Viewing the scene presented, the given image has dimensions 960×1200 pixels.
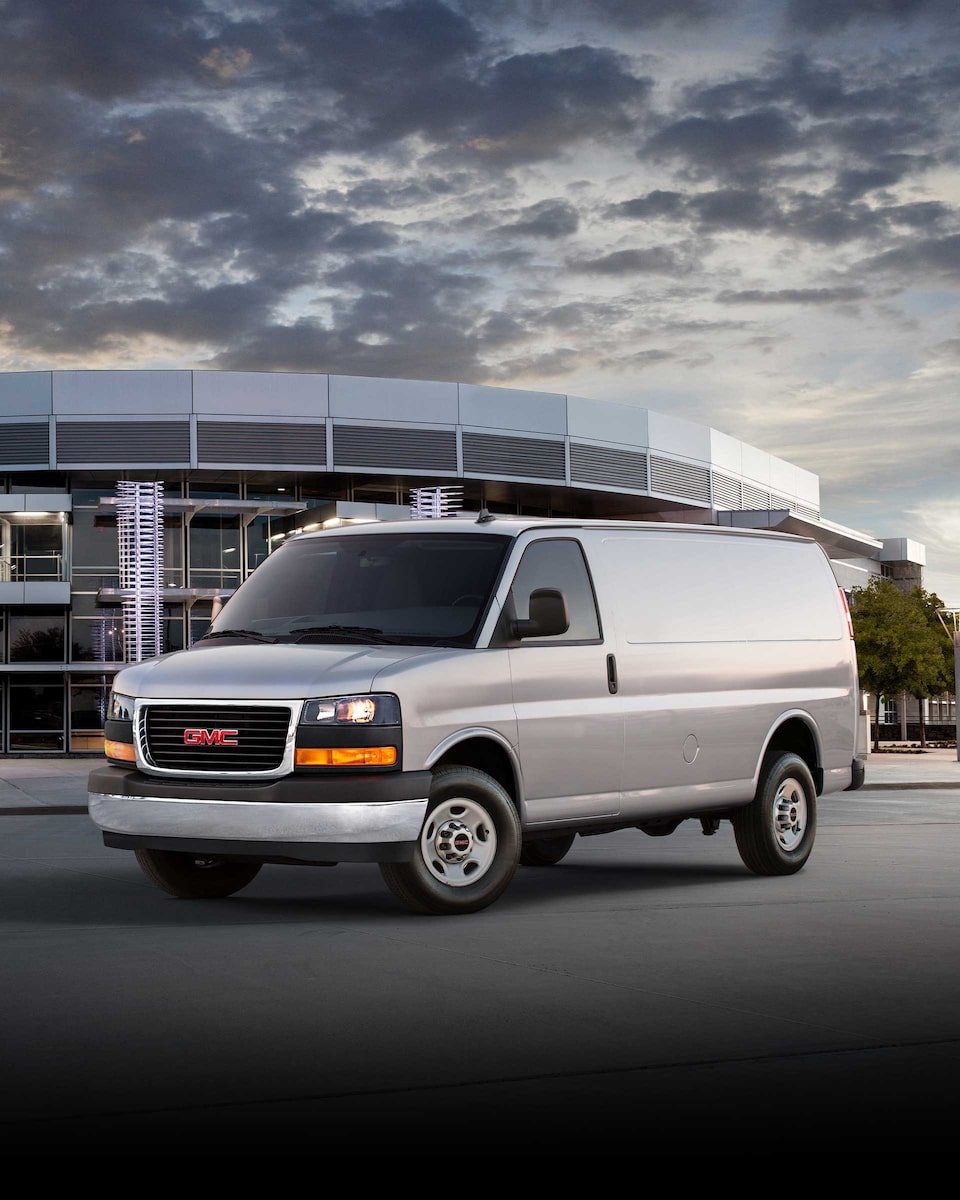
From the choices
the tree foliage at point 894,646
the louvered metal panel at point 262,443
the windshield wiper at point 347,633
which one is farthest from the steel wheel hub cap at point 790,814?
the tree foliage at point 894,646

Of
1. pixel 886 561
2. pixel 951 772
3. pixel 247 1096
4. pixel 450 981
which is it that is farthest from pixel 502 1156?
pixel 886 561

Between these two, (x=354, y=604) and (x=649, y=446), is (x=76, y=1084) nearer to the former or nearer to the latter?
(x=354, y=604)

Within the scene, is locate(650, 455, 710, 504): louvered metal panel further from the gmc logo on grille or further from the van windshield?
the gmc logo on grille

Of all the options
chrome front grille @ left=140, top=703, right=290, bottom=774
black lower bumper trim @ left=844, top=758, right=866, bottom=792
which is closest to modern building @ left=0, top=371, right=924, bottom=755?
black lower bumper trim @ left=844, top=758, right=866, bottom=792

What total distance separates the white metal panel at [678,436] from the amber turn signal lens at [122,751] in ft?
122

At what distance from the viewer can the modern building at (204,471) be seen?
137 ft

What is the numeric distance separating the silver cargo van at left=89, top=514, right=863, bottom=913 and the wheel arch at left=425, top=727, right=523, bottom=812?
1cm

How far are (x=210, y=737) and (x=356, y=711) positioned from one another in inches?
36.4

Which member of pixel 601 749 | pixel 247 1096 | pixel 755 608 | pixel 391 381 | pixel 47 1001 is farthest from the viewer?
pixel 391 381

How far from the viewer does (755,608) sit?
41.0 feet

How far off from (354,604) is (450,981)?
363cm

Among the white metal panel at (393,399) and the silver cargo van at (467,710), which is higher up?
the white metal panel at (393,399)

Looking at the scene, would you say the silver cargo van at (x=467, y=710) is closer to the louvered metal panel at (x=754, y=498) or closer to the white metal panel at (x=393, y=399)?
the white metal panel at (x=393, y=399)

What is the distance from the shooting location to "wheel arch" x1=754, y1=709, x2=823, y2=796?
12.6 meters
